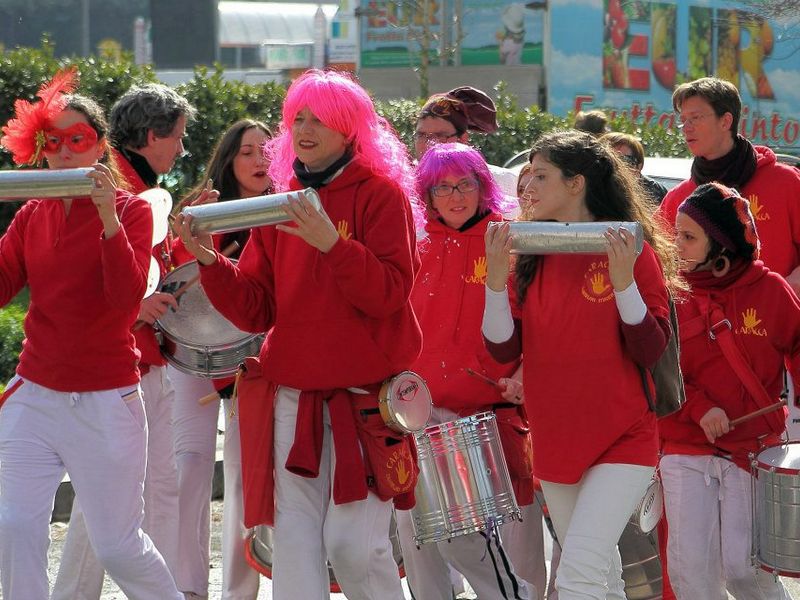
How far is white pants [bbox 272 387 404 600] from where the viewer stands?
446cm

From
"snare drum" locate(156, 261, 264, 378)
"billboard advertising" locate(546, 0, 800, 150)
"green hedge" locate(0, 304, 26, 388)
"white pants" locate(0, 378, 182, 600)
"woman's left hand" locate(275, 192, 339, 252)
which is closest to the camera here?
"woman's left hand" locate(275, 192, 339, 252)

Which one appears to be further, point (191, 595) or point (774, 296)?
point (191, 595)

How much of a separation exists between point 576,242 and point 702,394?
3.91ft

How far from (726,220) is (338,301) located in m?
1.61

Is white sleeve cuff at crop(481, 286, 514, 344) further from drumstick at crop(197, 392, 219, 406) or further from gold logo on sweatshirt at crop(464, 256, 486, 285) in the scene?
drumstick at crop(197, 392, 219, 406)

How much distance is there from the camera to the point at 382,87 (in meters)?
28.9

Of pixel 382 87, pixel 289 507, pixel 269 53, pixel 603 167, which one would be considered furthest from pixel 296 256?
pixel 269 53

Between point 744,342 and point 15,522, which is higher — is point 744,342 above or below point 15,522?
above

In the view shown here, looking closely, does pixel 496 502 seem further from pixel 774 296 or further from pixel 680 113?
pixel 680 113

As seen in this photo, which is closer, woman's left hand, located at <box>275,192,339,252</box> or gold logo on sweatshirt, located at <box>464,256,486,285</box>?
woman's left hand, located at <box>275,192,339,252</box>

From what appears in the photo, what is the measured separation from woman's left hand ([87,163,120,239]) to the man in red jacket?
2.94 ft

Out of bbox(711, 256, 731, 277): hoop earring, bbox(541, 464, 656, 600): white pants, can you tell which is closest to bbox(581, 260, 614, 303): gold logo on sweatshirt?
bbox(541, 464, 656, 600): white pants

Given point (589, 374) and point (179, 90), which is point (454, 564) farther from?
point (179, 90)

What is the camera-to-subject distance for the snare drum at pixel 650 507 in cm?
481
